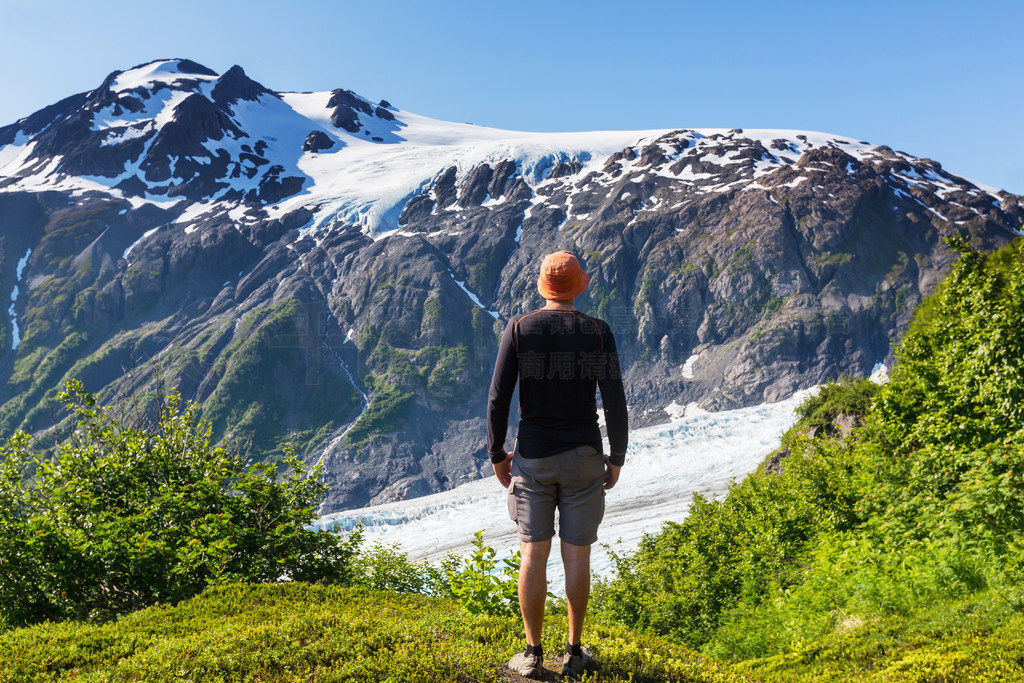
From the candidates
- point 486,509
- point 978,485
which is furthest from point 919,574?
point 486,509

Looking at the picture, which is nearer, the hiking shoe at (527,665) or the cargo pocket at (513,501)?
the hiking shoe at (527,665)

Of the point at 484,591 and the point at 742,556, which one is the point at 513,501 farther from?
the point at 742,556

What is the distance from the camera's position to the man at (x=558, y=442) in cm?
485

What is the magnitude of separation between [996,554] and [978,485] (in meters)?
1.12

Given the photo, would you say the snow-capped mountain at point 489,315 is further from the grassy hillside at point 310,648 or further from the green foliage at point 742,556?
the grassy hillside at point 310,648

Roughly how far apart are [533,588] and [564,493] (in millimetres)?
717

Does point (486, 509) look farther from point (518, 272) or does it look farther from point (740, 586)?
point (518, 272)

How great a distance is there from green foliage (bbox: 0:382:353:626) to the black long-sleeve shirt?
5620 millimetres

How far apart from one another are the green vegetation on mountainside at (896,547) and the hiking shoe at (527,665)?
9.87 feet

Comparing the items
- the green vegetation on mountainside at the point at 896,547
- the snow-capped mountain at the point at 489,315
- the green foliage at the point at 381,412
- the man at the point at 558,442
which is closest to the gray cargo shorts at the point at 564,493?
the man at the point at 558,442

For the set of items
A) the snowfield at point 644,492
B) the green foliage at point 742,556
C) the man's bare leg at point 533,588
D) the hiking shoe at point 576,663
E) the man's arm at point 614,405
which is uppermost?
the man's arm at point 614,405

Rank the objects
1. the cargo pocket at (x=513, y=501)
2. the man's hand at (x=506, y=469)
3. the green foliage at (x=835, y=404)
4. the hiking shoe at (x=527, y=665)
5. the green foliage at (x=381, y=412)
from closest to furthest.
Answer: the hiking shoe at (x=527, y=665)
the cargo pocket at (x=513, y=501)
the man's hand at (x=506, y=469)
the green foliage at (x=835, y=404)
the green foliage at (x=381, y=412)

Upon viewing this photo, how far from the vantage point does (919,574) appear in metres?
7.68

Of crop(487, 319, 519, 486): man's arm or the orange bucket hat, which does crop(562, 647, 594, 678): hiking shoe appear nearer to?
crop(487, 319, 519, 486): man's arm
